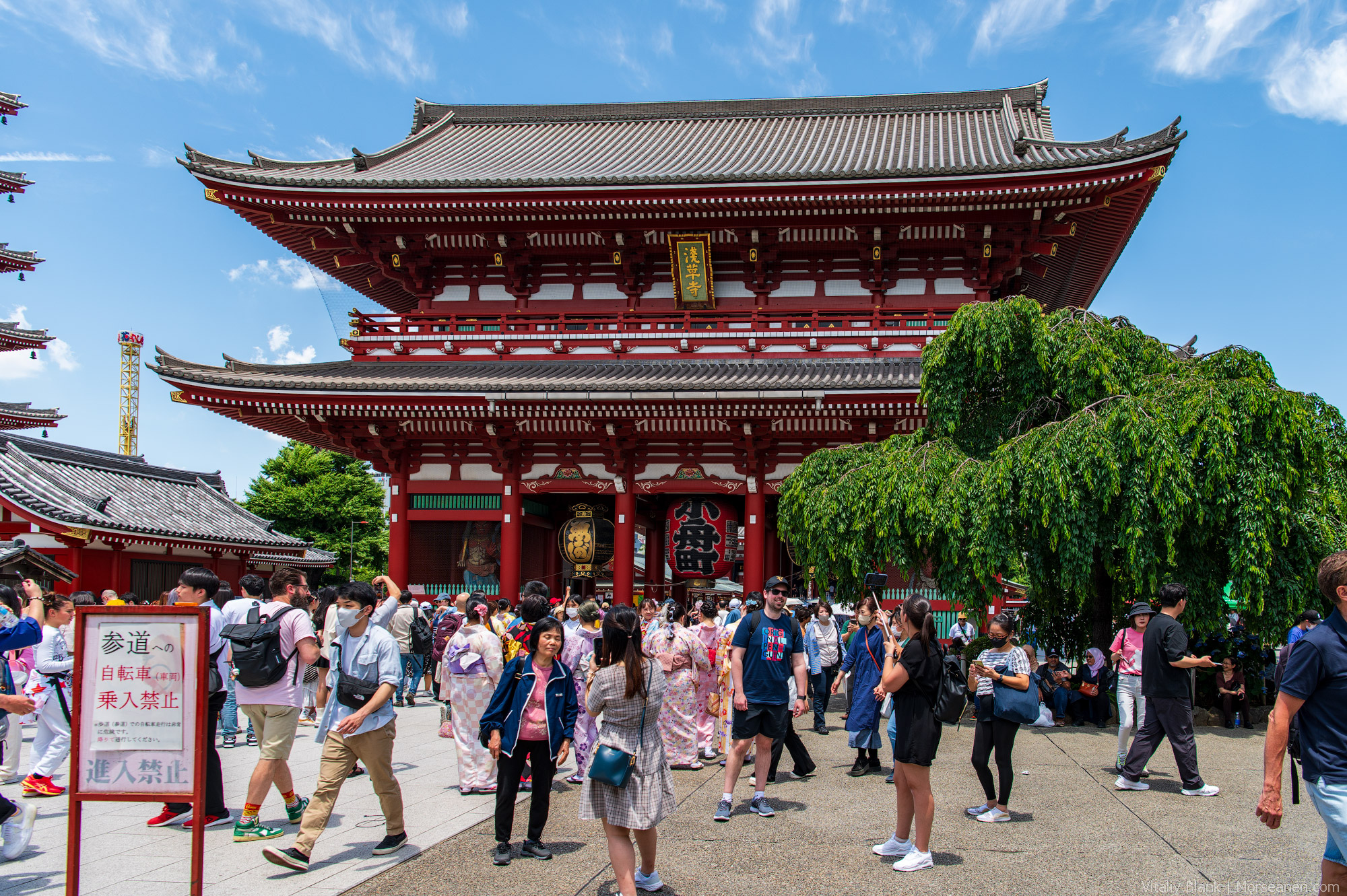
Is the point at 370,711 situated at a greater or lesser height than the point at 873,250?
lesser

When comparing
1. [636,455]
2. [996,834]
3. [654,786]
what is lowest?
[996,834]

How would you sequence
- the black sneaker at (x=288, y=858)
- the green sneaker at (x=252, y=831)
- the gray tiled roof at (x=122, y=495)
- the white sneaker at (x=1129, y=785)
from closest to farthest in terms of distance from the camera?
the black sneaker at (x=288, y=858) < the green sneaker at (x=252, y=831) < the white sneaker at (x=1129, y=785) < the gray tiled roof at (x=122, y=495)

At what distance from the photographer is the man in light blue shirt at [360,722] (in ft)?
18.2

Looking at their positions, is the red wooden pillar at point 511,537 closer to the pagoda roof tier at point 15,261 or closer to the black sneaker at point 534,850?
the black sneaker at point 534,850

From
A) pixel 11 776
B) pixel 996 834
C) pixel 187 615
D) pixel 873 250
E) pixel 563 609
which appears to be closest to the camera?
pixel 187 615

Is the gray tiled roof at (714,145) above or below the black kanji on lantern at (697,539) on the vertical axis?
above

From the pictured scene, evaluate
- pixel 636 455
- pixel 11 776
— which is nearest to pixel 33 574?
pixel 11 776

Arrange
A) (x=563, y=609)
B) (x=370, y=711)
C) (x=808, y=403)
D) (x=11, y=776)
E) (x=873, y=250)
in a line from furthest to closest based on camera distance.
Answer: (x=873, y=250), (x=808, y=403), (x=563, y=609), (x=11, y=776), (x=370, y=711)

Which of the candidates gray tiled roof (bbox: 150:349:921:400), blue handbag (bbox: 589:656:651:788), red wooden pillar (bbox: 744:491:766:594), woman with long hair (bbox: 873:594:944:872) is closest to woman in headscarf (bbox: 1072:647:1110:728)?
gray tiled roof (bbox: 150:349:921:400)

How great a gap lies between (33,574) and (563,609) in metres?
10.9

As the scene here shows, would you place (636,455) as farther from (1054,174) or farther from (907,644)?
(907,644)

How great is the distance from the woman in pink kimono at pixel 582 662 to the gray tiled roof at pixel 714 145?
9.80 m

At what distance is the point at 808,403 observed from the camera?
14867 mm

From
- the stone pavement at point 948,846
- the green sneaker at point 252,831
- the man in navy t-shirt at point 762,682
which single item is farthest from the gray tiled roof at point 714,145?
the green sneaker at point 252,831
